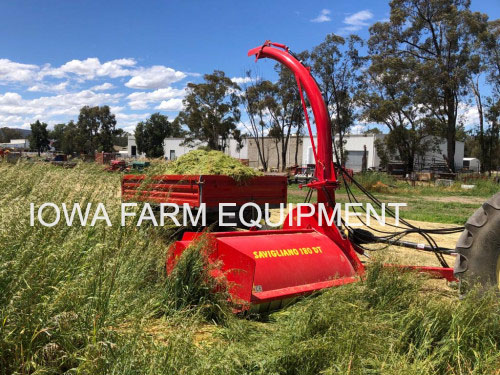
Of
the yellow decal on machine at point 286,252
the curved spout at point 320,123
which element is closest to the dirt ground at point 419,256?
the yellow decal on machine at point 286,252

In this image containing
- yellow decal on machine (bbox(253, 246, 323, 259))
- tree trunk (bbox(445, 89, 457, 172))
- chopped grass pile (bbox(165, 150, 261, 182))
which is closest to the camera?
yellow decal on machine (bbox(253, 246, 323, 259))

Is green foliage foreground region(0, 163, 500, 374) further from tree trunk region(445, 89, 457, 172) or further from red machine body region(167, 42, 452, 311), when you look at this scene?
tree trunk region(445, 89, 457, 172)

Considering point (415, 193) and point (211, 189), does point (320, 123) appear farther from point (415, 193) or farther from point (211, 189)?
point (415, 193)

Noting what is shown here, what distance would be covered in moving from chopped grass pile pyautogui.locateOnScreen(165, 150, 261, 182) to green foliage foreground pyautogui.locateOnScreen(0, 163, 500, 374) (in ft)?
9.68

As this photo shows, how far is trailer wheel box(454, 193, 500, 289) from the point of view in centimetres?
361

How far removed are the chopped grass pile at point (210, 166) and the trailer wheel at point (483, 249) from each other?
3839 mm

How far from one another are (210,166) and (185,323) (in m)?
4.06

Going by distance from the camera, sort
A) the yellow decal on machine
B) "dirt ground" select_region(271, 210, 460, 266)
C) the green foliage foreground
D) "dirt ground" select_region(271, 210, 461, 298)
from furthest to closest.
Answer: "dirt ground" select_region(271, 210, 460, 266)
the yellow decal on machine
"dirt ground" select_region(271, 210, 461, 298)
the green foliage foreground

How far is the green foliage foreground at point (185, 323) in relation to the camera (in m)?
2.56

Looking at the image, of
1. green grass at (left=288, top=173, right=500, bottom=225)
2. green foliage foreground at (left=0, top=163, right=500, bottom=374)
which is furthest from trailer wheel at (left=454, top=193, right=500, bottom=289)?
green grass at (left=288, top=173, right=500, bottom=225)

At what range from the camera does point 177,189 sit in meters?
6.93

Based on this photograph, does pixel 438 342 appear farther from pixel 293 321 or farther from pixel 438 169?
pixel 438 169

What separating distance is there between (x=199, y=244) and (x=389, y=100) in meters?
34.8

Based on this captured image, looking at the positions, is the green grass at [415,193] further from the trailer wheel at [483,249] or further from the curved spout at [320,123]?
the trailer wheel at [483,249]
